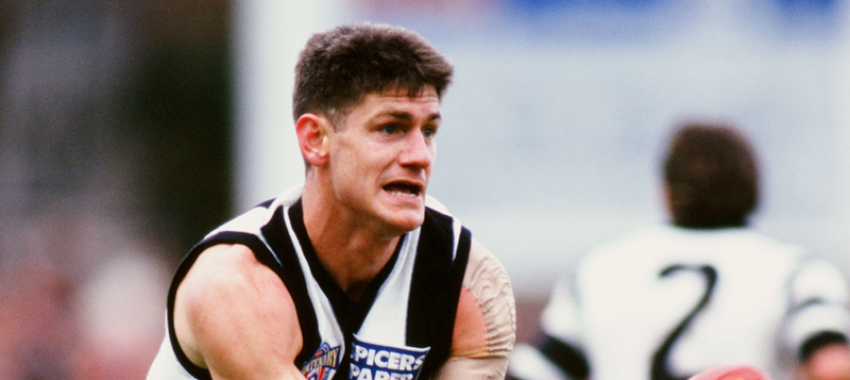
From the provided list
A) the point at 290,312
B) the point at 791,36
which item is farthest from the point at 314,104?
the point at 791,36

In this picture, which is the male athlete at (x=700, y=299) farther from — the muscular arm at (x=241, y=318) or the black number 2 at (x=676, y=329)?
the muscular arm at (x=241, y=318)

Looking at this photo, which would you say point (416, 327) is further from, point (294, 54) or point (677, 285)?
point (294, 54)

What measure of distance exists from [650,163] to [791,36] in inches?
54.7

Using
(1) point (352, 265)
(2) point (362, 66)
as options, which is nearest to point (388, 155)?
(2) point (362, 66)

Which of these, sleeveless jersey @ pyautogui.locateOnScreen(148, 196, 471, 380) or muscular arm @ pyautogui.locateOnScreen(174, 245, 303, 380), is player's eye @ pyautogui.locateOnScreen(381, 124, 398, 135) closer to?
sleeveless jersey @ pyautogui.locateOnScreen(148, 196, 471, 380)

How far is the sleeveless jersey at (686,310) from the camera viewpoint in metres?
3.63

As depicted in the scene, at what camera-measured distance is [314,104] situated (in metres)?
2.96

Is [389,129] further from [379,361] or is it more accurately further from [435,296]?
[379,361]

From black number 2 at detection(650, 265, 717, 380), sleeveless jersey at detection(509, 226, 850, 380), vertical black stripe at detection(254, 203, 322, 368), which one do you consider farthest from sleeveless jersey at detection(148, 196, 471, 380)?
black number 2 at detection(650, 265, 717, 380)

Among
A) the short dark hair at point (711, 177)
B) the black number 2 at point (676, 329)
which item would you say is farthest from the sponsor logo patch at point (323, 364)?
the short dark hair at point (711, 177)

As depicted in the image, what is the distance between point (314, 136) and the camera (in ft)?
9.73

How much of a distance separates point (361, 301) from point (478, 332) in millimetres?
354

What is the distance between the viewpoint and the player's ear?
294 centimetres

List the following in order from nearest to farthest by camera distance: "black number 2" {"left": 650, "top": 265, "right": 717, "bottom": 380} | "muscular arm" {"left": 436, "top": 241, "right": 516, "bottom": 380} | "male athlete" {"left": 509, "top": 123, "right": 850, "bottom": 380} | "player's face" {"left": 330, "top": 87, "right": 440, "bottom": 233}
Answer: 1. "player's face" {"left": 330, "top": 87, "right": 440, "bottom": 233}
2. "muscular arm" {"left": 436, "top": 241, "right": 516, "bottom": 380}
3. "male athlete" {"left": 509, "top": 123, "right": 850, "bottom": 380}
4. "black number 2" {"left": 650, "top": 265, "right": 717, "bottom": 380}
